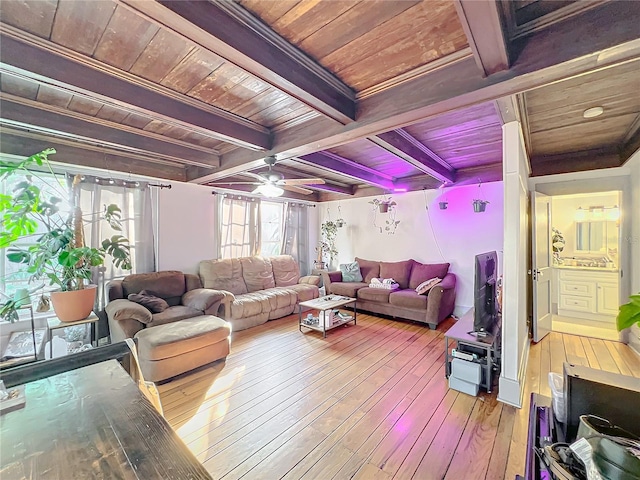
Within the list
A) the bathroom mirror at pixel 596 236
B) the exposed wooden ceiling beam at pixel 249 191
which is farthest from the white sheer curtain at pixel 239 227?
the bathroom mirror at pixel 596 236

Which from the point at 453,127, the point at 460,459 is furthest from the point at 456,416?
the point at 453,127

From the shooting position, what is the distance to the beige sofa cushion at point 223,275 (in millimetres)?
4207

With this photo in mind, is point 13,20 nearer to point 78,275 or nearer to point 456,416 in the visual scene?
point 78,275

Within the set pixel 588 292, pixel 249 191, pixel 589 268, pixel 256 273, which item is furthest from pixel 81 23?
pixel 588 292

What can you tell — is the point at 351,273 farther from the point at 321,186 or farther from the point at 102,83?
the point at 102,83

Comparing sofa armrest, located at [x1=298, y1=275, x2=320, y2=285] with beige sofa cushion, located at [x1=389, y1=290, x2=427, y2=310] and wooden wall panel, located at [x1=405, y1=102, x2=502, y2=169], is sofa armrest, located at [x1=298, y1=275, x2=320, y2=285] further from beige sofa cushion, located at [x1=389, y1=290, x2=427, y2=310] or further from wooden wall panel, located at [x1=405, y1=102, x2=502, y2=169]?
wooden wall panel, located at [x1=405, y1=102, x2=502, y2=169]

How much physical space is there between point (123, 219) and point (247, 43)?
3.37 m

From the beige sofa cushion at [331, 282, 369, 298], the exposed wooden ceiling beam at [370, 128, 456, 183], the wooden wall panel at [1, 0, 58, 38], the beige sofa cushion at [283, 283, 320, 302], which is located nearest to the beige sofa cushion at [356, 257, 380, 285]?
the beige sofa cushion at [331, 282, 369, 298]

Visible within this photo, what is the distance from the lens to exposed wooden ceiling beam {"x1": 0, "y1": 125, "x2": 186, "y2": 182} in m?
2.62

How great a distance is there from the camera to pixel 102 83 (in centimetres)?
169

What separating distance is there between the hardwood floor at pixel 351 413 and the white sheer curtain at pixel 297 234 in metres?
2.67

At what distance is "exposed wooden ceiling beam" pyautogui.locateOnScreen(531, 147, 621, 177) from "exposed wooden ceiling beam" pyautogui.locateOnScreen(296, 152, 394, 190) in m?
2.17

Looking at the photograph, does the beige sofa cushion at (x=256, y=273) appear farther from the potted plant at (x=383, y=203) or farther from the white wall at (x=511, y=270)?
the white wall at (x=511, y=270)

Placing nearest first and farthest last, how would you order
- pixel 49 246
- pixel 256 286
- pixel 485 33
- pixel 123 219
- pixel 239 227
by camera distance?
pixel 485 33 < pixel 49 246 < pixel 123 219 < pixel 256 286 < pixel 239 227
